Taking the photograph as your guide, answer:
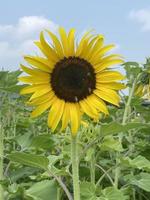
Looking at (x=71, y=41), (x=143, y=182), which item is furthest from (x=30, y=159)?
(x=143, y=182)

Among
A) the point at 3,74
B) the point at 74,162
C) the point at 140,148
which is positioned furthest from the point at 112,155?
the point at 74,162

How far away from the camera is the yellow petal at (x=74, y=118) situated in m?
1.62

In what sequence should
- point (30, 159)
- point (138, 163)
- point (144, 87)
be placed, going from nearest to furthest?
point (30, 159), point (138, 163), point (144, 87)

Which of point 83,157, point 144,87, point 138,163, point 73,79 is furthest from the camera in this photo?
point 144,87

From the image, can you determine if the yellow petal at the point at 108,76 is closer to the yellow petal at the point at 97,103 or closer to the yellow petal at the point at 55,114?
the yellow petal at the point at 97,103

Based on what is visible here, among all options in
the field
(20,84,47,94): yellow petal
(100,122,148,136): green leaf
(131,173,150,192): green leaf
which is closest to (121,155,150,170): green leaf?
the field

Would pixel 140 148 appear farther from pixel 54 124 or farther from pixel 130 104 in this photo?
pixel 54 124

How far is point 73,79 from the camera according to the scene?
165 cm

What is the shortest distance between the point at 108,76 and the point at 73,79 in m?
0.15

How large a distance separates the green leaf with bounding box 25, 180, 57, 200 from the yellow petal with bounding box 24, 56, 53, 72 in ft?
1.73

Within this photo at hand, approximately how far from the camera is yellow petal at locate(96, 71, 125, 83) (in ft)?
5.67

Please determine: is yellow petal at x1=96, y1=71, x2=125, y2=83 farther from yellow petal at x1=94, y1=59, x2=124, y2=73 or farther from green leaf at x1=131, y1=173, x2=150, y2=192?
green leaf at x1=131, y1=173, x2=150, y2=192

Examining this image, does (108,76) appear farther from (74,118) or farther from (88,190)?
(88,190)

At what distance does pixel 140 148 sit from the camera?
251cm
